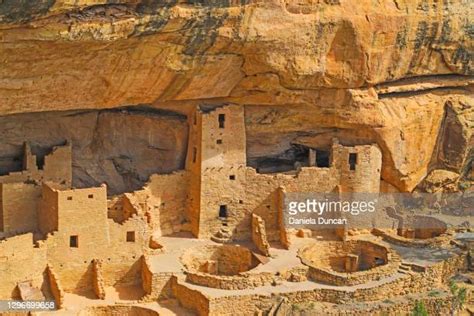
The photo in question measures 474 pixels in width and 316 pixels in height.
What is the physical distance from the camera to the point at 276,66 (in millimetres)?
21141

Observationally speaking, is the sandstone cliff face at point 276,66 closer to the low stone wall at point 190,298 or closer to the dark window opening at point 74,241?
the dark window opening at point 74,241

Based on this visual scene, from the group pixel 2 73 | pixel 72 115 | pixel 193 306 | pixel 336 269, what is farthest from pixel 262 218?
pixel 2 73

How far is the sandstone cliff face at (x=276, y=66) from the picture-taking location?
18.3 m

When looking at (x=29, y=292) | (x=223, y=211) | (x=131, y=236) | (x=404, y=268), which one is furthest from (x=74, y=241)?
(x=404, y=268)

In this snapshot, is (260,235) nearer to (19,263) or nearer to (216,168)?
(216,168)

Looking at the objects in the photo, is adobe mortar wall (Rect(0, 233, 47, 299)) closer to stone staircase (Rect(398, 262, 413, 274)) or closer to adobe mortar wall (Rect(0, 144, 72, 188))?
adobe mortar wall (Rect(0, 144, 72, 188))

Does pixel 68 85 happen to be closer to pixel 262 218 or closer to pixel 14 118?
pixel 14 118

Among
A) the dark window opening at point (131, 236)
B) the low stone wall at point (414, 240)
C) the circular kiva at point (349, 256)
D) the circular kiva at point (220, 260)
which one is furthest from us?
the low stone wall at point (414, 240)

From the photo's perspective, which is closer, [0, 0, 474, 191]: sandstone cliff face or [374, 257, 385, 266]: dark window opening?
[0, 0, 474, 191]: sandstone cliff face

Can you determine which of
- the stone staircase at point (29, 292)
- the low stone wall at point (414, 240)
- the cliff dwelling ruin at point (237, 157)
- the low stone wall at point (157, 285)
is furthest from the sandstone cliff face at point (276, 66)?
the low stone wall at point (157, 285)

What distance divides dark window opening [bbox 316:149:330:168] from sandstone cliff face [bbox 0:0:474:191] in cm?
39

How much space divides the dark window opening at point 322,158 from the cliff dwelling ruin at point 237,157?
0.04 meters

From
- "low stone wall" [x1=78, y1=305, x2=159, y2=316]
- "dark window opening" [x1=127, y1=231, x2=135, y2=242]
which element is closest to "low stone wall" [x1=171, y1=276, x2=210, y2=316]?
"low stone wall" [x1=78, y1=305, x2=159, y2=316]

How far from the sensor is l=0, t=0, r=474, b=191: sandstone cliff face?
18344 mm
